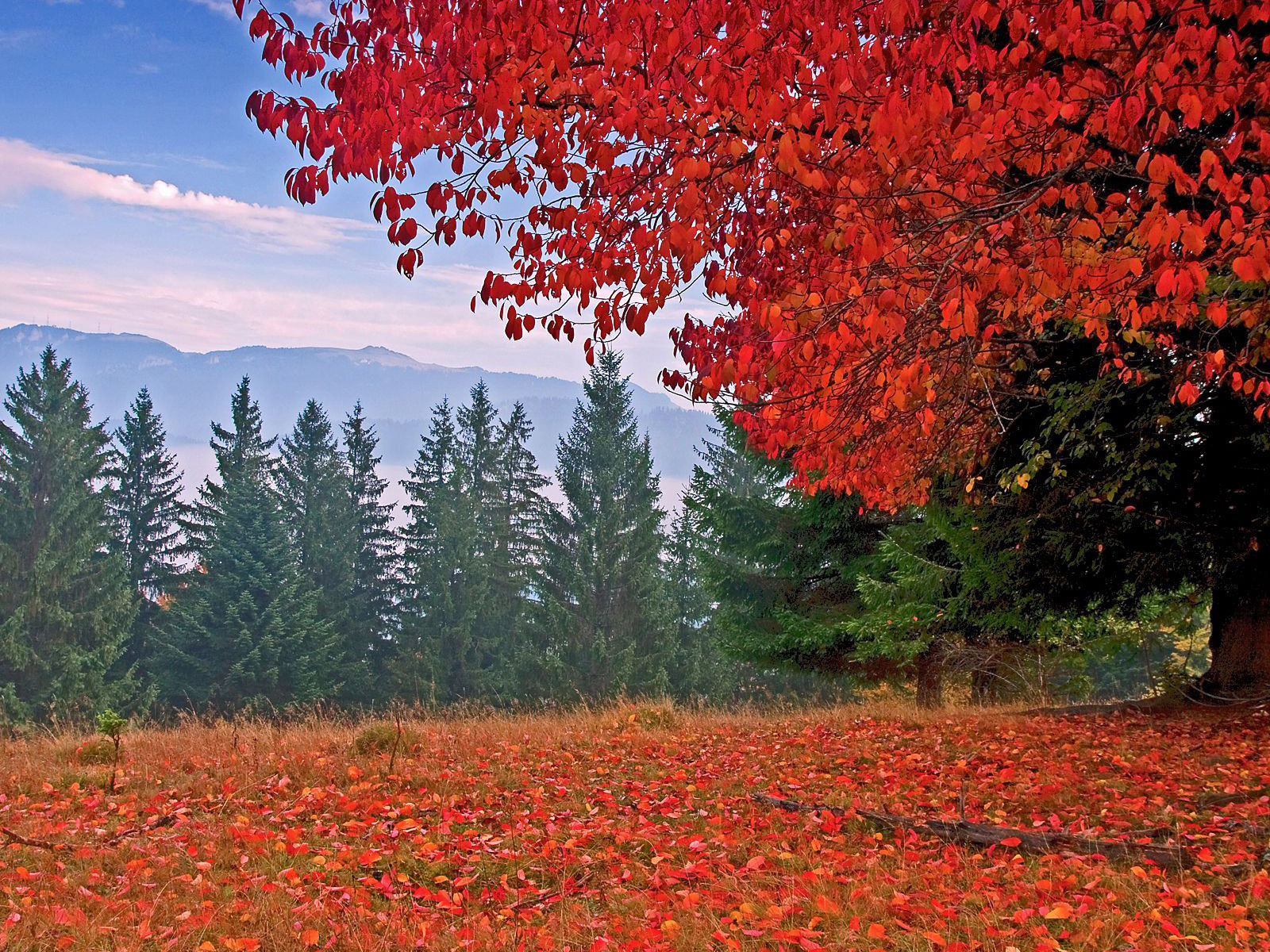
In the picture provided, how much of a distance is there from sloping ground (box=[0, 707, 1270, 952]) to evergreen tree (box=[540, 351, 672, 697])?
93.2 ft

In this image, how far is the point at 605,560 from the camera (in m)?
38.8

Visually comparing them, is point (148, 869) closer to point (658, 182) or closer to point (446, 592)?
point (658, 182)

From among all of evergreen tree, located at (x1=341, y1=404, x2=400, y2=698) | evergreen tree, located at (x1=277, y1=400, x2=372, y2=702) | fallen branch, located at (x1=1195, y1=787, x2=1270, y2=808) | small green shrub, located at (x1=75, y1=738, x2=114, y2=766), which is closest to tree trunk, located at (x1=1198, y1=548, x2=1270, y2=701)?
fallen branch, located at (x1=1195, y1=787, x2=1270, y2=808)

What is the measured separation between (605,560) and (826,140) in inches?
1325

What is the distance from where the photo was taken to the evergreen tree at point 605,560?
38.2 m

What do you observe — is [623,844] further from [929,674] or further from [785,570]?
[929,674]

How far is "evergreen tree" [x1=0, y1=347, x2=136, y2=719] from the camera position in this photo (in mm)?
32438

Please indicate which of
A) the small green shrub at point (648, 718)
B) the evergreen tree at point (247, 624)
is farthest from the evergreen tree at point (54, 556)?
the small green shrub at point (648, 718)

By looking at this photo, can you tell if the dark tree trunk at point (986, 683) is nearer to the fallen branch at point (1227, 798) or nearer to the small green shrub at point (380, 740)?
the fallen branch at point (1227, 798)

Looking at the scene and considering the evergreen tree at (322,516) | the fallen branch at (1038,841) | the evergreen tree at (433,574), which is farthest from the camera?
the evergreen tree at (322,516)

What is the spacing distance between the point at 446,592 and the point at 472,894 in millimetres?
36907

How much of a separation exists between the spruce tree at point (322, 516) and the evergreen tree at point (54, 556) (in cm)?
748

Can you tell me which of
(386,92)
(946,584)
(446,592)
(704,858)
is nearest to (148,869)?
(704,858)

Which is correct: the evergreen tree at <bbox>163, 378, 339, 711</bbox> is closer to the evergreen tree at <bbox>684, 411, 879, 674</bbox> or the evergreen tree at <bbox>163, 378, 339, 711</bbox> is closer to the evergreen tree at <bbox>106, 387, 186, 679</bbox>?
the evergreen tree at <bbox>106, 387, 186, 679</bbox>
